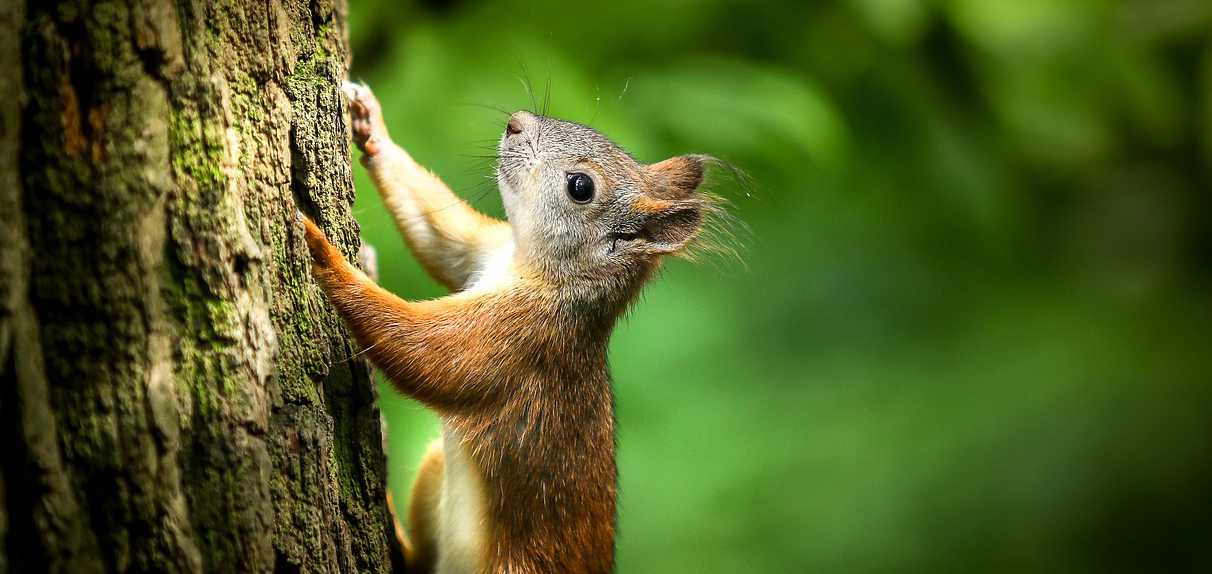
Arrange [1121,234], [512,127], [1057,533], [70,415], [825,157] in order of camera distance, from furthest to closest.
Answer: [1121,234] < [1057,533] < [825,157] < [512,127] < [70,415]

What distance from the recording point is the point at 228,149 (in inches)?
78.4

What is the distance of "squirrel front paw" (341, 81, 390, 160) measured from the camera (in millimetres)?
3164

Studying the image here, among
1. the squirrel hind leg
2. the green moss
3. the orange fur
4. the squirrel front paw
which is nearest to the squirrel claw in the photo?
the squirrel front paw

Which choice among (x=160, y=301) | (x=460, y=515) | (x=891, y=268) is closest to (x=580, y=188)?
(x=460, y=515)

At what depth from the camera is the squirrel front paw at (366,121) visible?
3164mm

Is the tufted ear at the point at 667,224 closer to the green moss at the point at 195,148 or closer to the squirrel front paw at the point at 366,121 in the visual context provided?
the squirrel front paw at the point at 366,121

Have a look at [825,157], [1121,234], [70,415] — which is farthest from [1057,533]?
[70,415]

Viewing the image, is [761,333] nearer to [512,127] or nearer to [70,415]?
[512,127]

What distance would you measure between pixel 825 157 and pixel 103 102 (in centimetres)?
287

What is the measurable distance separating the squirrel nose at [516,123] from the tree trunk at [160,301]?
1292 mm

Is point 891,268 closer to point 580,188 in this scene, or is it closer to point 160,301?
point 580,188

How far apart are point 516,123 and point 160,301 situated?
1.91m

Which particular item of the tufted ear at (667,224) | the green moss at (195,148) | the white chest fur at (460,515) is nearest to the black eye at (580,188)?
the tufted ear at (667,224)

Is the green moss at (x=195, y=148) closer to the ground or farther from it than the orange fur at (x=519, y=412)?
farther from it
